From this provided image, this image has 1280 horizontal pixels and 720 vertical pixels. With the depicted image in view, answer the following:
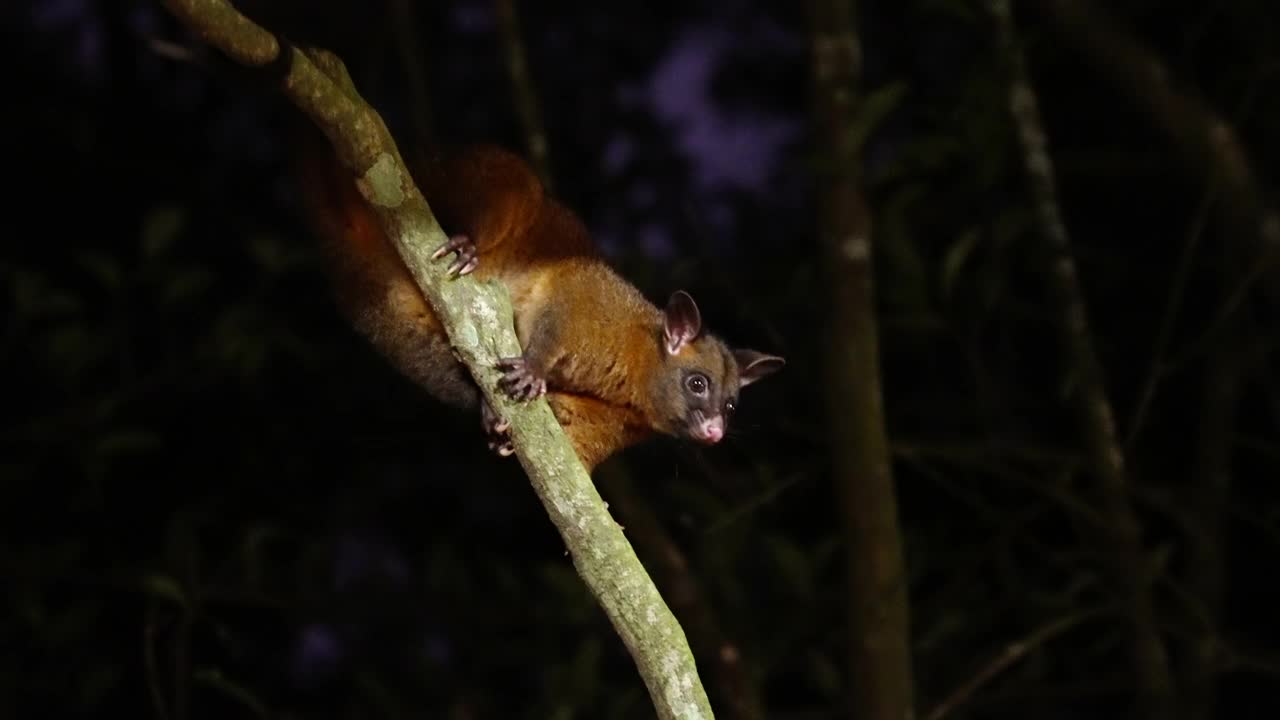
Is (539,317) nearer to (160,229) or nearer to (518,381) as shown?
(518,381)

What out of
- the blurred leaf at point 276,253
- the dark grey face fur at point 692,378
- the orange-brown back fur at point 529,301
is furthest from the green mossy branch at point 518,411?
the blurred leaf at point 276,253

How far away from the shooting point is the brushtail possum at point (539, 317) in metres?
2.52

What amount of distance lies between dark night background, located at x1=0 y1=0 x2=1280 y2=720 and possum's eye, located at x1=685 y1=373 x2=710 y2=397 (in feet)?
2.31

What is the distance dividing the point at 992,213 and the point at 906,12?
105cm

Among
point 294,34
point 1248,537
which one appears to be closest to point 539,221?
point 294,34

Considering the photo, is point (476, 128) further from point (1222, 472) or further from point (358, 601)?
point (1222, 472)

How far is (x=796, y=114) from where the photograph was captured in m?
5.30

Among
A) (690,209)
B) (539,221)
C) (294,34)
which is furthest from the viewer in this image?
(294,34)

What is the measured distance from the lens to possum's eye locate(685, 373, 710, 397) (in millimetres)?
3016

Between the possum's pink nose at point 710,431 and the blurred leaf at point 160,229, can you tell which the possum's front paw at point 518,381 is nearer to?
the possum's pink nose at point 710,431

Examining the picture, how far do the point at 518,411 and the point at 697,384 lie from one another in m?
0.93

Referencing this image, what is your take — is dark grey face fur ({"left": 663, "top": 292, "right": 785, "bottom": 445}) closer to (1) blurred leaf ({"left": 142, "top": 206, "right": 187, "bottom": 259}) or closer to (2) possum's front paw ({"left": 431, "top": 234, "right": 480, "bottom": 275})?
(2) possum's front paw ({"left": 431, "top": 234, "right": 480, "bottom": 275})

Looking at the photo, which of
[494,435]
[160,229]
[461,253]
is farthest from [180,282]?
[461,253]

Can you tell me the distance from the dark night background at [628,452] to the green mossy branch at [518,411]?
159cm
